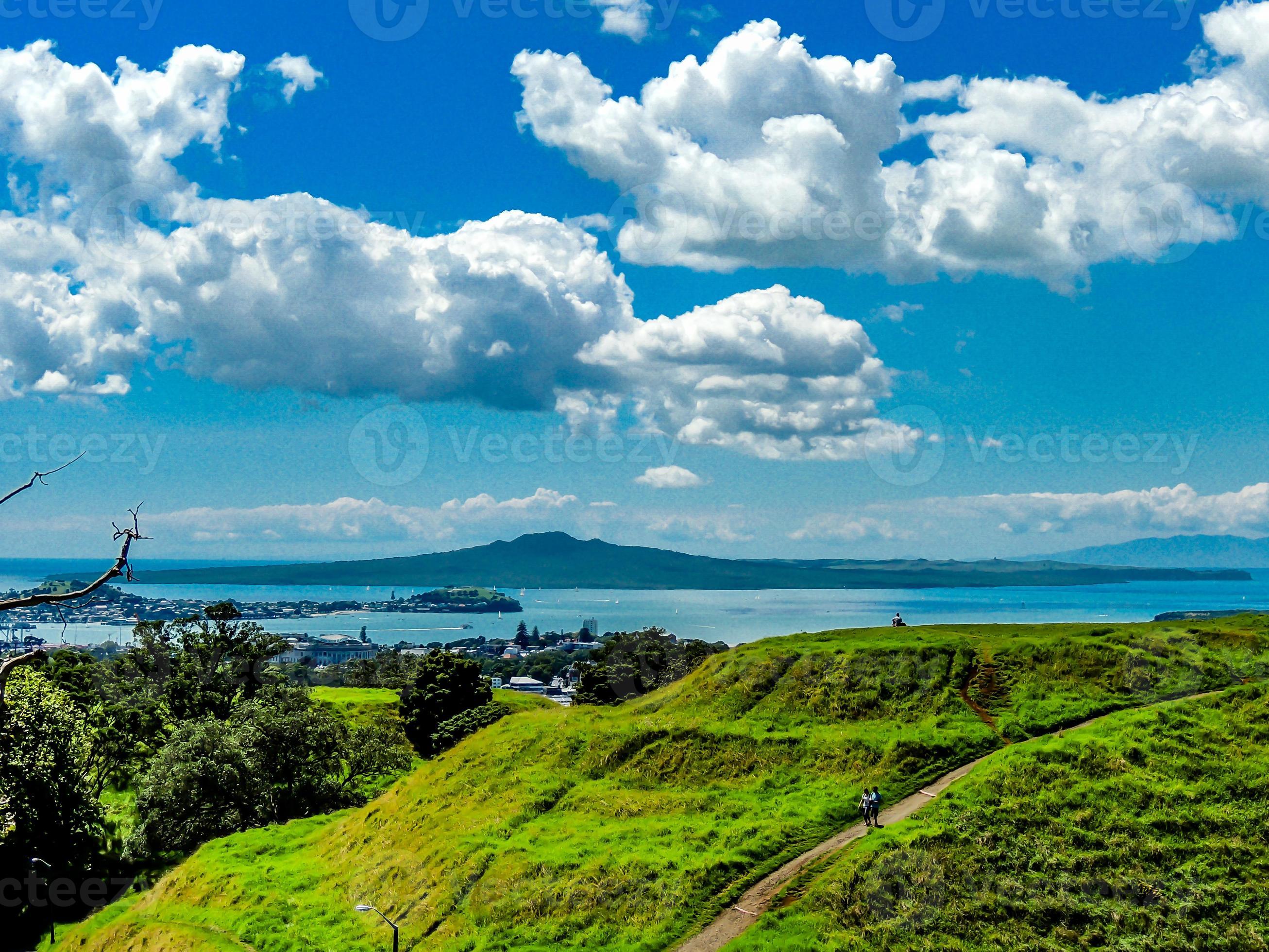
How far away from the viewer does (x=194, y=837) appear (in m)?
56.7

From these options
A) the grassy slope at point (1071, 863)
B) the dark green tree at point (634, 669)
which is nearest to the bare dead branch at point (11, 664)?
the grassy slope at point (1071, 863)

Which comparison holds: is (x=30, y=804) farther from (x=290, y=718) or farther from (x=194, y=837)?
(x=290, y=718)

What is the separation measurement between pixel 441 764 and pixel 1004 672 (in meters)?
30.0

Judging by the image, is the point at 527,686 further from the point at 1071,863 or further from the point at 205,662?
the point at 1071,863

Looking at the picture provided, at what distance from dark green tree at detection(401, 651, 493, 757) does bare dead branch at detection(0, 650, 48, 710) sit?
77.8 metres

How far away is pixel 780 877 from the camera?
30.5m

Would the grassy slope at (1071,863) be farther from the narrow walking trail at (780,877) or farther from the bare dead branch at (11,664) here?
the bare dead branch at (11,664)

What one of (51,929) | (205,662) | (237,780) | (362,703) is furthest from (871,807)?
(362,703)

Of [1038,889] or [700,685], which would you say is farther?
[700,685]

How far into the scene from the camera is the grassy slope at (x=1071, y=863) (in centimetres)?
2675

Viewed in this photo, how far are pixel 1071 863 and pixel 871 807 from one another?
6617 millimetres

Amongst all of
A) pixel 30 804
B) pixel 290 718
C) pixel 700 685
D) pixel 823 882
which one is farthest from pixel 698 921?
pixel 30 804

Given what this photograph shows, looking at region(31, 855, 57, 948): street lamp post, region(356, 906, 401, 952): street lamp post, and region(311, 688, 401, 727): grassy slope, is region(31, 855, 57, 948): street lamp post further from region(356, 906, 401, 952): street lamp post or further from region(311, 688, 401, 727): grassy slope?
region(311, 688, 401, 727): grassy slope

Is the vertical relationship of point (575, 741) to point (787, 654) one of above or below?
below
